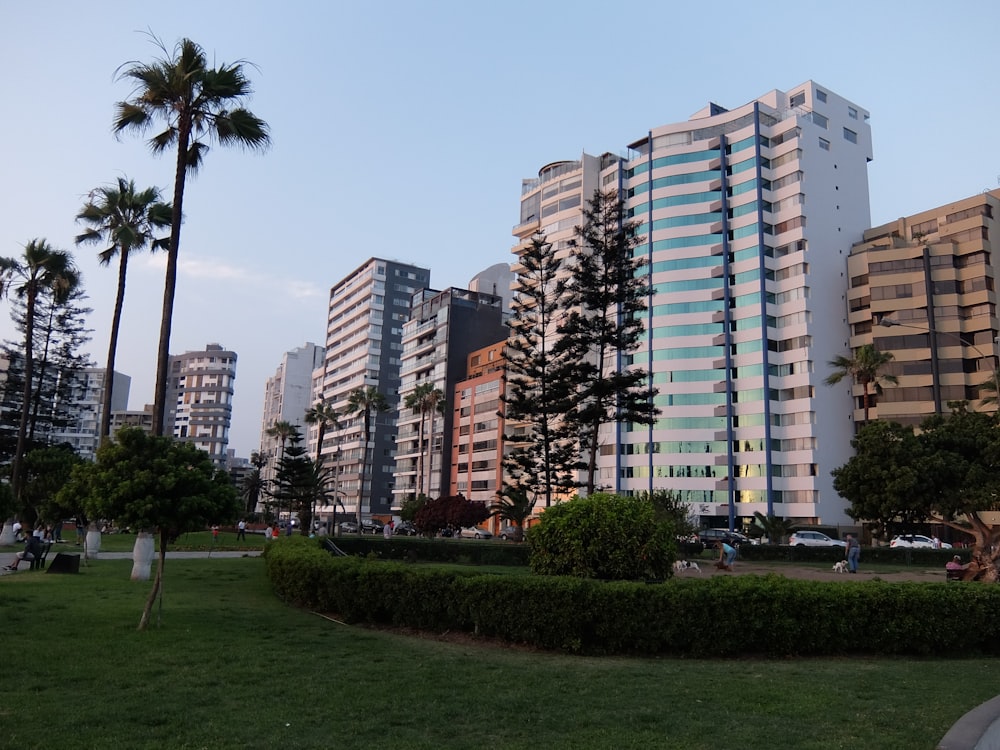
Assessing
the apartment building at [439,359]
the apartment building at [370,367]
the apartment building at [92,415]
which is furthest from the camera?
the apartment building at [92,415]

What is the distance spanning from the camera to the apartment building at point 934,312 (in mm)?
61219

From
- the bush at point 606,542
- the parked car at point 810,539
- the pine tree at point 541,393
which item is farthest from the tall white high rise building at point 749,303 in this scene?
the bush at point 606,542

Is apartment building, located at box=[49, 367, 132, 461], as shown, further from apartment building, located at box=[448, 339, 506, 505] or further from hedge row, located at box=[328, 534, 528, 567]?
hedge row, located at box=[328, 534, 528, 567]

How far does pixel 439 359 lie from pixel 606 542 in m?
86.2

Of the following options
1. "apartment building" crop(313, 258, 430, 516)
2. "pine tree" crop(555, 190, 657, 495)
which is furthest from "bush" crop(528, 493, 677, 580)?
"apartment building" crop(313, 258, 430, 516)

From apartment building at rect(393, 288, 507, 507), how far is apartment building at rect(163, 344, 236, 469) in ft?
155

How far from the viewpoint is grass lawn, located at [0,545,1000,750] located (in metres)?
6.02

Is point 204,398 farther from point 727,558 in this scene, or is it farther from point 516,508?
point 727,558

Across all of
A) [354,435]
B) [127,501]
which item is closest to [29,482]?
[127,501]

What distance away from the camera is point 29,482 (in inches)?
1238

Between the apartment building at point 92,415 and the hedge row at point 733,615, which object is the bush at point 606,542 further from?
the apartment building at point 92,415

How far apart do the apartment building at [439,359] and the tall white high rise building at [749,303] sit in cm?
2762

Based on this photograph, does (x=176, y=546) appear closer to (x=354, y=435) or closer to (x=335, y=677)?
(x=335, y=677)

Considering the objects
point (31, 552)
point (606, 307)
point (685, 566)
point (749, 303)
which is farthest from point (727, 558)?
point (749, 303)
